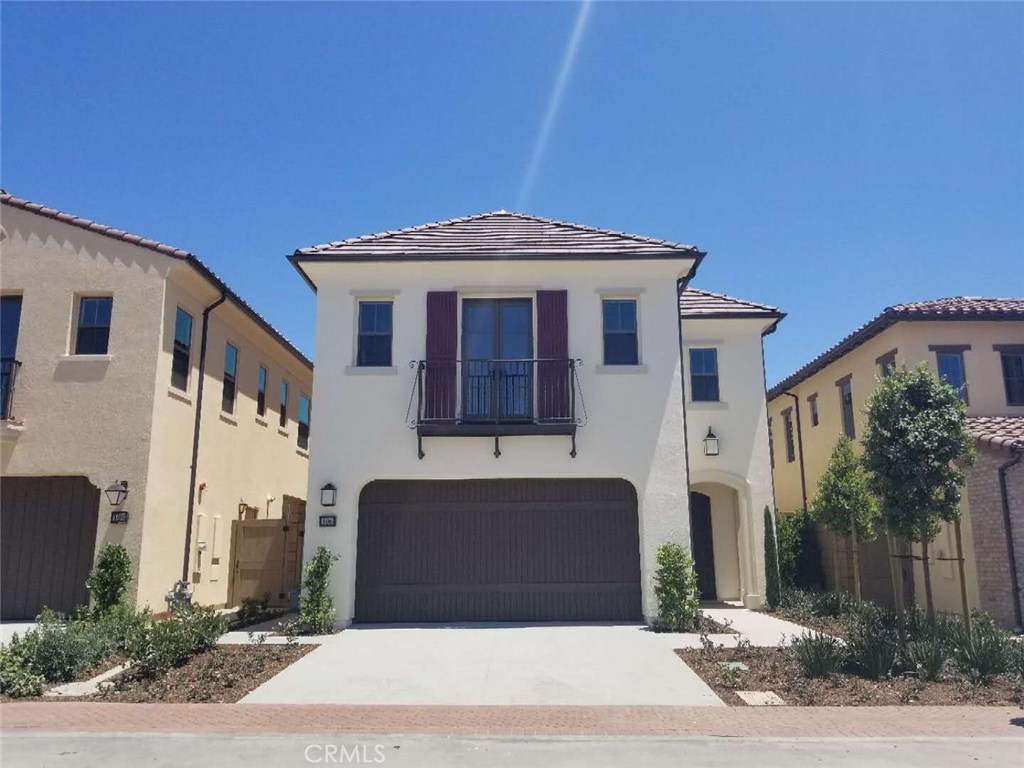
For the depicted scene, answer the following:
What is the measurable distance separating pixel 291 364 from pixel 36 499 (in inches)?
319

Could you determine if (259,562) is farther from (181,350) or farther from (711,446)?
(711,446)

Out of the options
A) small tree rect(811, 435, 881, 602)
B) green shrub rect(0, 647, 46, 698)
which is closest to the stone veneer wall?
small tree rect(811, 435, 881, 602)

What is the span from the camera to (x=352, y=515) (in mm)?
12453

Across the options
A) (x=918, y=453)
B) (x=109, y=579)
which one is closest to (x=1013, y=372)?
(x=918, y=453)

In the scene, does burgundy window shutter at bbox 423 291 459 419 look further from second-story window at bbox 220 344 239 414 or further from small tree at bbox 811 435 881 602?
small tree at bbox 811 435 881 602

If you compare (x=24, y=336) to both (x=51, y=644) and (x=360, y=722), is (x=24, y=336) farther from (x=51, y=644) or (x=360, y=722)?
(x=360, y=722)

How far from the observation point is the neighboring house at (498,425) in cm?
1256

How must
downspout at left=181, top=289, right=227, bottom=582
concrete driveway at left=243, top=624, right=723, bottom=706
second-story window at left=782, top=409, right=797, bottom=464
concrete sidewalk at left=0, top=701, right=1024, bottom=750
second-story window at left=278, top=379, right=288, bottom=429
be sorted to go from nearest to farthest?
concrete sidewalk at left=0, top=701, right=1024, bottom=750 → concrete driveway at left=243, top=624, right=723, bottom=706 → downspout at left=181, top=289, right=227, bottom=582 → second-story window at left=278, top=379, right=288, bottom=429 → second-story window at left=782, top=409, right=797, bottom=464

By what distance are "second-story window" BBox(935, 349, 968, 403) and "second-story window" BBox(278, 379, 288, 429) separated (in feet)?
52.6

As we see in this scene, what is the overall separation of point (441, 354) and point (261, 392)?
7.26 meters

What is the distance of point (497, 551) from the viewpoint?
1277 centimetres

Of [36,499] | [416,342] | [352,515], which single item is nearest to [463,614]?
[352,515]

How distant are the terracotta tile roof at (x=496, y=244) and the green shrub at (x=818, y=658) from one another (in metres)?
6.94

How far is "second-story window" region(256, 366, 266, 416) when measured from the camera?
1769 centimetres
